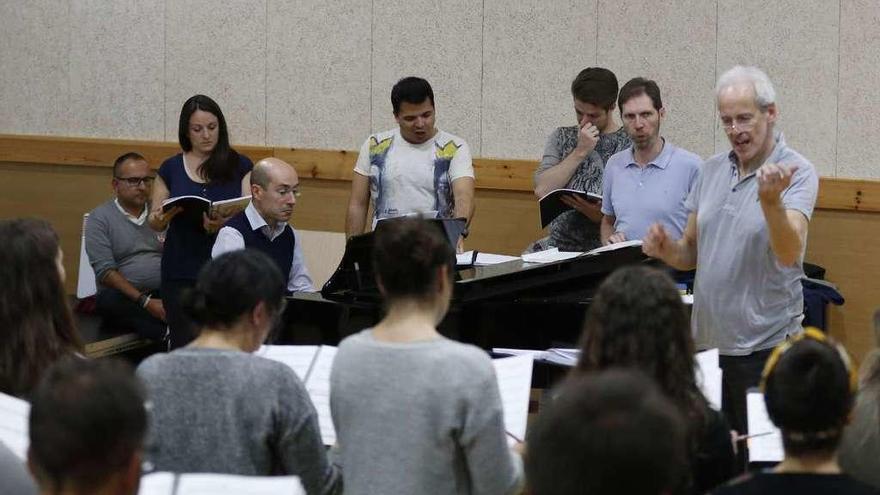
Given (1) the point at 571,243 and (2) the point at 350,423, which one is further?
(1) the point at 571,243

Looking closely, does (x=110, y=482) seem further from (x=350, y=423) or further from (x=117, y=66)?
(x=117, y=66)

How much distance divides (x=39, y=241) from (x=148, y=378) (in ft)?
1.78

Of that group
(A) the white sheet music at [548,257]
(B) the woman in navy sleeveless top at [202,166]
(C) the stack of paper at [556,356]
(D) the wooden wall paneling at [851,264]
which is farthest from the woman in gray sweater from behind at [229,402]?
(D) the wooden wall paneling at [851,264]

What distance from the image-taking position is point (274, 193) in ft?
17.0

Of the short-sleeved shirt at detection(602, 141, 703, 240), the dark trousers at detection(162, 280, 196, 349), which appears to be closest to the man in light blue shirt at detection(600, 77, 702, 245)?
the short-sleeved shirt at detection(602, 141, 703, 240)

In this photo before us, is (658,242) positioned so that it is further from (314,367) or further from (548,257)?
(314,367)

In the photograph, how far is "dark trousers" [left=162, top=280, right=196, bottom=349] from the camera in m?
5.63

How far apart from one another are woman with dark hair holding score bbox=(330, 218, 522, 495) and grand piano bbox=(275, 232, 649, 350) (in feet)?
5.76

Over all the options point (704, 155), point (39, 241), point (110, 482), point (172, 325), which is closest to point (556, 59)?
point (704, 155)

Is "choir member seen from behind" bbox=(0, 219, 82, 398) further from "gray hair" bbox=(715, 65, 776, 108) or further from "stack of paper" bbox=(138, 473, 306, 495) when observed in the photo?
"gray hair" bbox=(715, 65, 776, 108)

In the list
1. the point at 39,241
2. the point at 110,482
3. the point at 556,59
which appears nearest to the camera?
the point at 110,482

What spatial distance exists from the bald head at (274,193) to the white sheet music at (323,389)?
1.94 m

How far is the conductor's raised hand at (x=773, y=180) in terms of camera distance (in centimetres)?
341

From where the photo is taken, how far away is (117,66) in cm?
824
